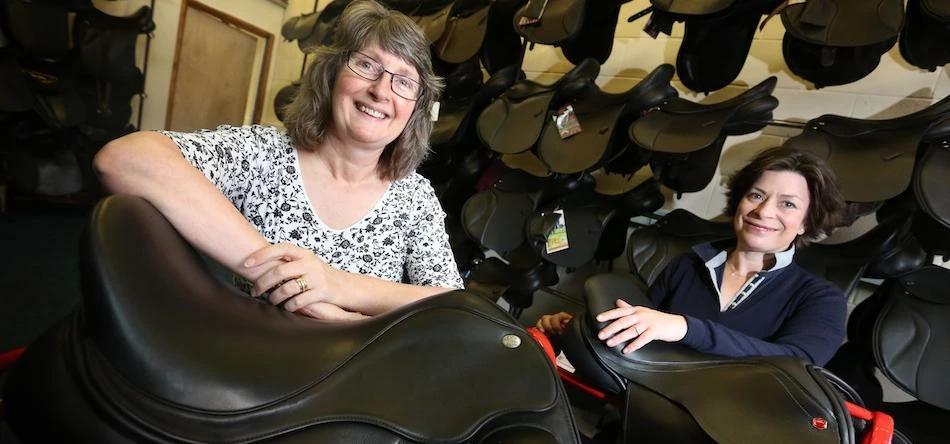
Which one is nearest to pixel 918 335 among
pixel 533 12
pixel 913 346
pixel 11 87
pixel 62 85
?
pixel 913 346

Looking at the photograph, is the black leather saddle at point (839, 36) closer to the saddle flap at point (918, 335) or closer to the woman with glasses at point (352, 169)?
the saddle flap at point (918, 335)

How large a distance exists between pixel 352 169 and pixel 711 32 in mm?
1369

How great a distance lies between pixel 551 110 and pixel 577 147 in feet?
0.84

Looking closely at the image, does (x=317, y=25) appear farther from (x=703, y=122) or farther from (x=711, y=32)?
(x=703, y=122)

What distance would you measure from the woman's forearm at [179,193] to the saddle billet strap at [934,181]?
1510 mm

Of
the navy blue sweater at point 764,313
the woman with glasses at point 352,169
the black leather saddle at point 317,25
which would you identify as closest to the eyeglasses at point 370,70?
the woman with glasses at point 352,169

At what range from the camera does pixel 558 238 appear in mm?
1942

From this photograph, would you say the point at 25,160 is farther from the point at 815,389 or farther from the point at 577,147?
the point at 815,389

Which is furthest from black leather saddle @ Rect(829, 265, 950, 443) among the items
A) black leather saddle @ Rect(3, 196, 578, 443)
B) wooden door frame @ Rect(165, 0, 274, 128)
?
wooden door frame @ Rect(165, 0, 274, 128)

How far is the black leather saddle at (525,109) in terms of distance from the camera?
2.00 metres

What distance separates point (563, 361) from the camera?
1411mm

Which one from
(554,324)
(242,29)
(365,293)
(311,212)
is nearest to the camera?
(365,293)

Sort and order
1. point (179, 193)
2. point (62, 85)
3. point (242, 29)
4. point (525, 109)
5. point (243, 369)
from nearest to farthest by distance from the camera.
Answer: point (243, 369)
point (179, 193)
point (525, 109)
point (62, 85)
point (242, 29)

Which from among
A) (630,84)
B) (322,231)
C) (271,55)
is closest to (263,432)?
(322,231)
